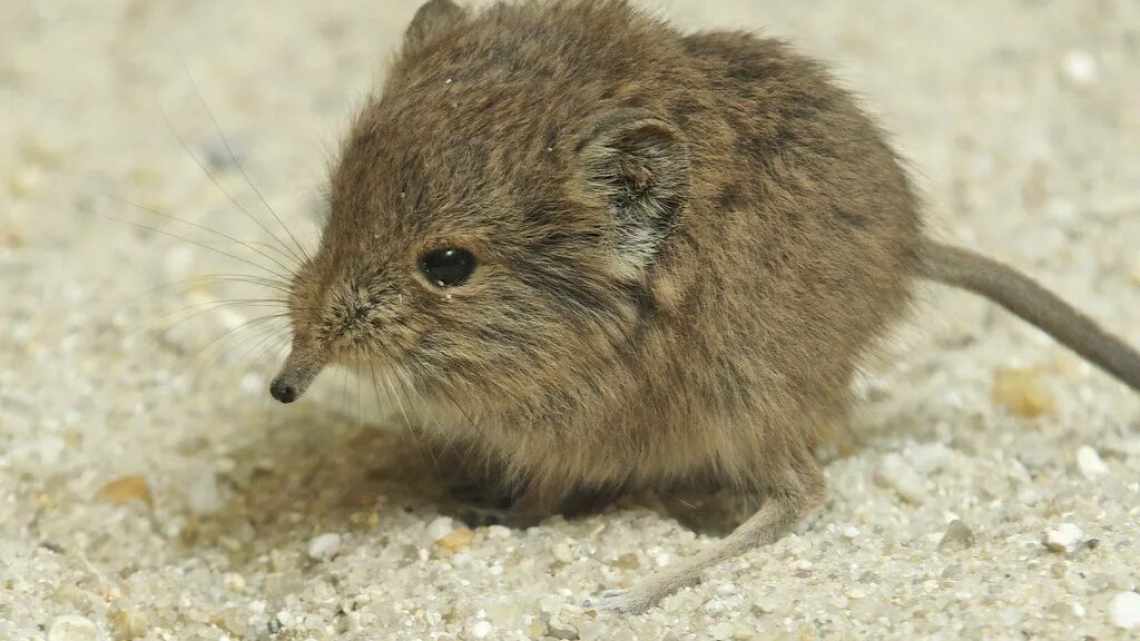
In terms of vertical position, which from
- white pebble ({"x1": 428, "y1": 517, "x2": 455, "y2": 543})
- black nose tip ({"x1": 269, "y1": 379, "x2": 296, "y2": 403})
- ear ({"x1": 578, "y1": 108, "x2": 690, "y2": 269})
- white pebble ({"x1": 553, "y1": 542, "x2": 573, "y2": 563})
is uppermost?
ear ({"x1": 578, "y1": 108, "x2": 690, "y2": 269})

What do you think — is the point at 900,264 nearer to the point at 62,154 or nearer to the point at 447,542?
the point at 447,542

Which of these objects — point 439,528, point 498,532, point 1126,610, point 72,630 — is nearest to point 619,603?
point 498,532

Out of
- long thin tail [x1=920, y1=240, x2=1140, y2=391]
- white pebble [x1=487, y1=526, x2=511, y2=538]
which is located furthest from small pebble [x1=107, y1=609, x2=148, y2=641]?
long thin tail [x1=920, y1=240, x2=1140, y2=391]

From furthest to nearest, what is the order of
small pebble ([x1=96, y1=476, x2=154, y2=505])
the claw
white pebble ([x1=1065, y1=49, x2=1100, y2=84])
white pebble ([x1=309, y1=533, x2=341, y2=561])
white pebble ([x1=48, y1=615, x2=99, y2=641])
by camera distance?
white pebble ([x1=1065, y1=49, x2=1100, y2=84]), small pebble ([x1=96, y1=476, x2=154, y2=505]), white pebble ([x1=309, y1=533, x2=341, y2=561]), the claw, white pebble ([x1=48, y1=615, x2=99, y2=641])

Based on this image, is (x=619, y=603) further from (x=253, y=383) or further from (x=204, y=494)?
(x=253, y=383)

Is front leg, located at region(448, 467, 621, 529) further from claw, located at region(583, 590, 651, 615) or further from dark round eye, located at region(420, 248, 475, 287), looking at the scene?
dark round eye, located at region(420, 248, 475, 287)

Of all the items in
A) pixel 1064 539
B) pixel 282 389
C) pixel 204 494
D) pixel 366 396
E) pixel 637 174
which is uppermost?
pixel 637 174
